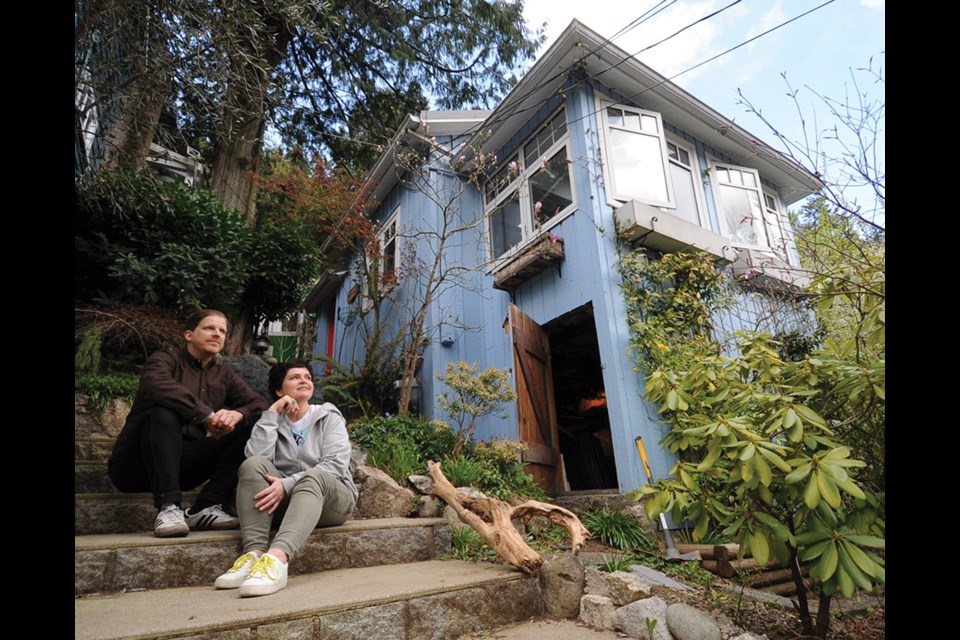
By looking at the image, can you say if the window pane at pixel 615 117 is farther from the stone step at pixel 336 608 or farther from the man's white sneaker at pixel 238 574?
the man's white sneaker at pixel 238 574

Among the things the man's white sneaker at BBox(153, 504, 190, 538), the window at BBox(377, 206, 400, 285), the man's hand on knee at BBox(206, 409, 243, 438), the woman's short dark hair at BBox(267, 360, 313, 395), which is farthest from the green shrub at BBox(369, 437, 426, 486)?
the window at BBox(377, 206, 400, 285)

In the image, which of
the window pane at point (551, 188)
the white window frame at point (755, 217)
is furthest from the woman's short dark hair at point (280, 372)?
the white window frame at point (755, 217)

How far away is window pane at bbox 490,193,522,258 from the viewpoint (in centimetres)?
642

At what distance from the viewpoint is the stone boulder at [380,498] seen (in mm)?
3281

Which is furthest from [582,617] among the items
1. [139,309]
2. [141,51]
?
[139,309]

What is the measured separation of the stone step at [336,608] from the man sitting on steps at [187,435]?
46 centimetres

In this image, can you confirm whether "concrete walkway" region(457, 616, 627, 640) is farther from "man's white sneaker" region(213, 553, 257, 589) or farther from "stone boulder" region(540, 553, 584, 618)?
"man's white sneaker" region(213, 553, 257, 589)

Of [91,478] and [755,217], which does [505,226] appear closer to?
[755,217]

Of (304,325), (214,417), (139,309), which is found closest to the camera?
(214,417)

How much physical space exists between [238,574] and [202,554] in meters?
0.32

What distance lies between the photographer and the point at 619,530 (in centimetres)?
373
